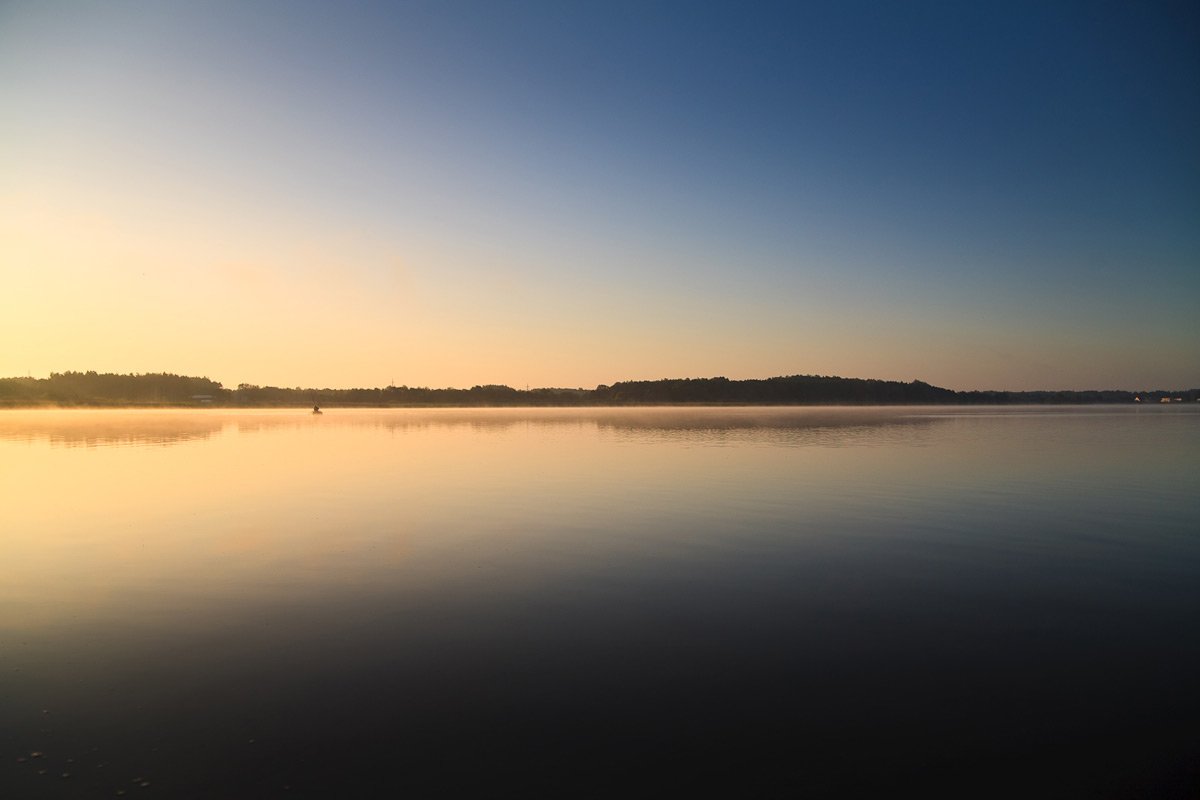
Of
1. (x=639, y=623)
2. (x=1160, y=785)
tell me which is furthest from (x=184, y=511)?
(x=1160, y=785)

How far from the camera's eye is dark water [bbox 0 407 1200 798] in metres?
6.28

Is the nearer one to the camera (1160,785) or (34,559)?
(1160,785)

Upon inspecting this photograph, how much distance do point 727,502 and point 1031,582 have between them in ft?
31.0

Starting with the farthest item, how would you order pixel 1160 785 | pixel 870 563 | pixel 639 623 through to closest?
pixel 870 563, pixel 639 623, pixel 1160 785

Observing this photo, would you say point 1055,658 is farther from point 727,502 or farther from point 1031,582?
point 727,502

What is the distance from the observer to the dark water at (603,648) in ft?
20.6

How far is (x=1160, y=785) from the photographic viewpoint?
602 cm

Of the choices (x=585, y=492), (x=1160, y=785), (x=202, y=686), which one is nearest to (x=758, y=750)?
(x=1160, y=785)

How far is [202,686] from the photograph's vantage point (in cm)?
793

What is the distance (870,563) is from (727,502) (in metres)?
7.44

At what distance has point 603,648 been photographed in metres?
9.03

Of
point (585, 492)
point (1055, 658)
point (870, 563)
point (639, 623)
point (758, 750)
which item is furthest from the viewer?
point (585, 492)

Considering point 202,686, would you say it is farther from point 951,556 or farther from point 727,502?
point 727,502

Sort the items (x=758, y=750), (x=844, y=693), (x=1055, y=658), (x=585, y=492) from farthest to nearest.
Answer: (x=585, y=492), (x=1055, y=658), (x=844, y=693), (x=758, y=750)
